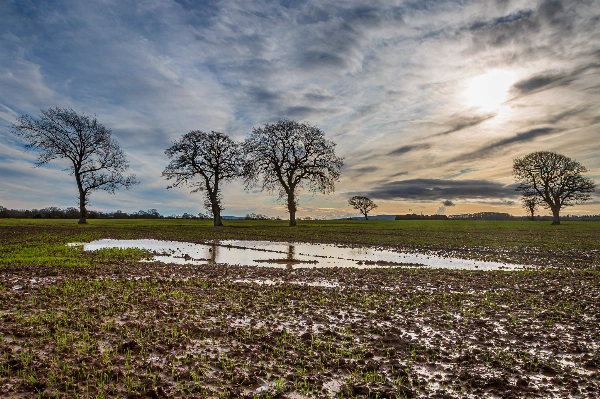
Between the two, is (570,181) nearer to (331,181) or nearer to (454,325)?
(331,181)

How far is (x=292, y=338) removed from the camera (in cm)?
656

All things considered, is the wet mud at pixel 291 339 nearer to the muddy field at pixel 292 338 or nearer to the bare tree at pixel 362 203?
the muddy field at pixel 292 338

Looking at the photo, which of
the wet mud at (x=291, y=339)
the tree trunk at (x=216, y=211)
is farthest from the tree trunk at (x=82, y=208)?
the wet mud at (x=291, y=339)

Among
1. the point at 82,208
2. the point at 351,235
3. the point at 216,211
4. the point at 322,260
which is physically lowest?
the point at 322,260

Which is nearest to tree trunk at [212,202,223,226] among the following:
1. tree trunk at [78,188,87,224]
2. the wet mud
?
tree trunk at [78,188,87,224]

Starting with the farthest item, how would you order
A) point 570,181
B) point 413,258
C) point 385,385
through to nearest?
1. point 570,181
2. point 413,258
3. point 385,385

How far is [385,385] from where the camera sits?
4879 millimetres

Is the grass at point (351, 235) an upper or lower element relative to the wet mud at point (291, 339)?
upper

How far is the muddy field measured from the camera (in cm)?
482

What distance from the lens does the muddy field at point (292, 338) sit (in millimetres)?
4824

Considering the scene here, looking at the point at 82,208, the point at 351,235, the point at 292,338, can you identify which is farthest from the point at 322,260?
the point at 82,208

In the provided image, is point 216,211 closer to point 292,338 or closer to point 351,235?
point 351,235

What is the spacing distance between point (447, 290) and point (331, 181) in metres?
43.1

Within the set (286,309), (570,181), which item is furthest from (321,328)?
(570,181)
